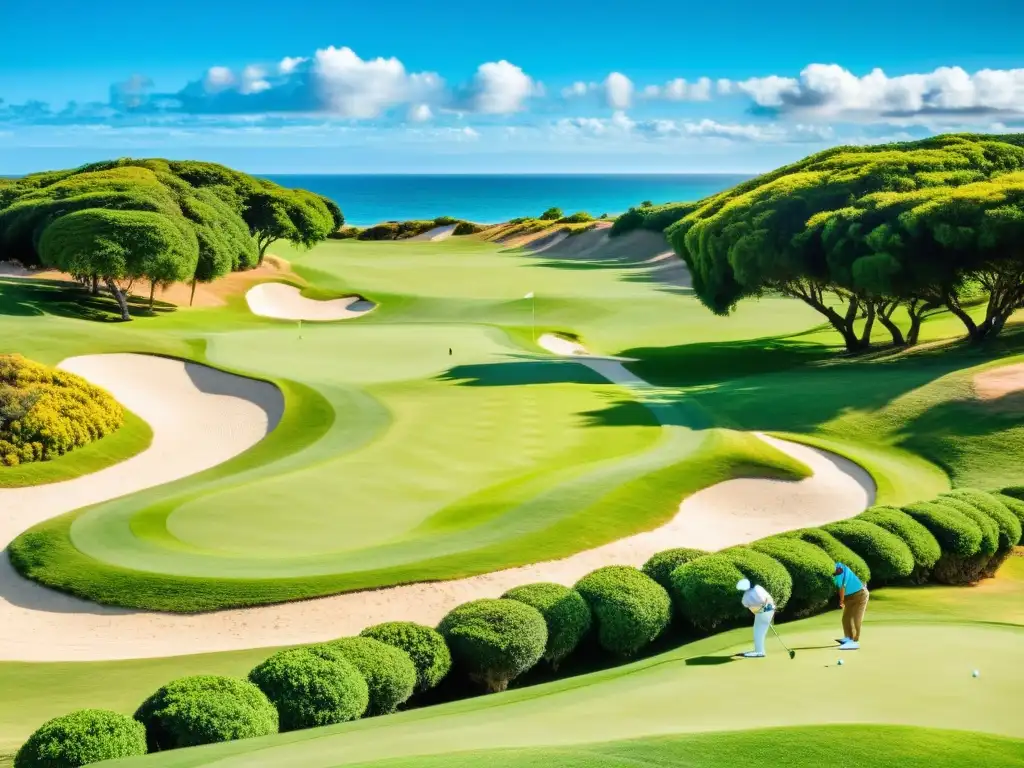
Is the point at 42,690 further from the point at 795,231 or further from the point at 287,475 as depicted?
the point at 795,231

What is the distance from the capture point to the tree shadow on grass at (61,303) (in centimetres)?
4819

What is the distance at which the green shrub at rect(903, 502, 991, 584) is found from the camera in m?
18.9

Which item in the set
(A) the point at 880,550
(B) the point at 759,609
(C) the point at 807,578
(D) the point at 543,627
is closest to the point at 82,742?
(D) the point at 543,627

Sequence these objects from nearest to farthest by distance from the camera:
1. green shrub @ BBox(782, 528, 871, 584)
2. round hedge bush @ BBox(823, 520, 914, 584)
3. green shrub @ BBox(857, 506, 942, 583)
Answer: green shrub @ BBox(782, 528, 871, 584)
round hedge bush @ BBox(823, 520, 914, 584)
green shrub @ BBox(857, 506, 942, 583)

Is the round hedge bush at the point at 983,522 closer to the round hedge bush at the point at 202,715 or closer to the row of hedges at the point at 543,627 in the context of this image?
the row of hedges at the point at 543,627

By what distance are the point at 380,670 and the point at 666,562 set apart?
235 inches

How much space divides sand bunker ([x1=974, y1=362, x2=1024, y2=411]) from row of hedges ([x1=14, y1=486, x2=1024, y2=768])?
995cm

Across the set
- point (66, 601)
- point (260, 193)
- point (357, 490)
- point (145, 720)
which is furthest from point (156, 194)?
point (145, 720)

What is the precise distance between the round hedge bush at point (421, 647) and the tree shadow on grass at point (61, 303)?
37.6 metres

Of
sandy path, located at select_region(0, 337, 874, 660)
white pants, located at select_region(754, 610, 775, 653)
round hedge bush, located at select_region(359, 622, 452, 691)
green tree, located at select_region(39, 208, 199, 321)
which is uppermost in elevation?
green tree, located at select_region(39, 208, 199, 321)

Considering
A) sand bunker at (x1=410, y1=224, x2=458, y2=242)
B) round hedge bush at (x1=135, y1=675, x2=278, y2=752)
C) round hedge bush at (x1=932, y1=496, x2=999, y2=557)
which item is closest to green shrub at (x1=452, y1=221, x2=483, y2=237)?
sand bunker at (x1=410, y1=224, x2=458, y2=242)

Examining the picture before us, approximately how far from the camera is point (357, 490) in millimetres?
24016

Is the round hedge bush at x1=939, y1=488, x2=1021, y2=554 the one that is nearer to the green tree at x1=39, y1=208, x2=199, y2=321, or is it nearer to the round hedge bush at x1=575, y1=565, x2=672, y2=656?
the round hedge bush at x1=575, y1=565, x2=672, y2=656

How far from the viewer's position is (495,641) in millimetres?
14477
